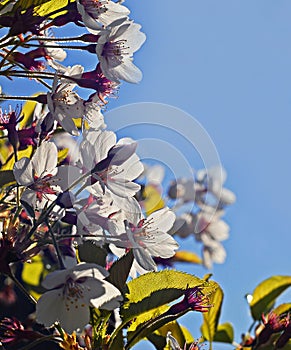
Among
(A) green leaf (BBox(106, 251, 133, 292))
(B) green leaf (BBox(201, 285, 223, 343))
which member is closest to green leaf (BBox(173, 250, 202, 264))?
(B) green leaf (BBox(201, 285, 223, 343))

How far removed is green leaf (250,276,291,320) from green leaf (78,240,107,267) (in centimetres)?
98

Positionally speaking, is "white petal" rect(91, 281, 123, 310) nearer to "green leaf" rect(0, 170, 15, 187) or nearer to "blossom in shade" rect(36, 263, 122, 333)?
"blossom in shade" rect(36, 263, 122, 333)

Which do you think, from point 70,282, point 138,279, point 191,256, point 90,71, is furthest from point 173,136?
point 191,256

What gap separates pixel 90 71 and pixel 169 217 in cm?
35

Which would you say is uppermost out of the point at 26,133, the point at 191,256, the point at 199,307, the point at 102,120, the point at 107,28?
the point at 107,28

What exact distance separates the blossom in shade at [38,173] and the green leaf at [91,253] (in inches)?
4.9

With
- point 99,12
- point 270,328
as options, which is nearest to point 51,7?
point 99,12

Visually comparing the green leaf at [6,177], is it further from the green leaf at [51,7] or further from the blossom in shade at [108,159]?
the green leaf at [51,7]

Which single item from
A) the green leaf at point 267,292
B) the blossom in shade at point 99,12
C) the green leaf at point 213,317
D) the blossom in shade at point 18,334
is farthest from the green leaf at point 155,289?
the green leaf at point 267,292

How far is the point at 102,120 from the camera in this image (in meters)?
1.42

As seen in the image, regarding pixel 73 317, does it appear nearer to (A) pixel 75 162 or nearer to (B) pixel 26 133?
(A) pixel 75 162

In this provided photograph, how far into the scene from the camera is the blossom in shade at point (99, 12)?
4.35 feet

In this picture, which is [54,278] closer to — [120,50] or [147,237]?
[147,237]

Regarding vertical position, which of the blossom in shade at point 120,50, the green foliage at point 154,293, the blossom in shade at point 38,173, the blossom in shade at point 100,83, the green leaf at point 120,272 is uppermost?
the blossom in shade at point 120,50
